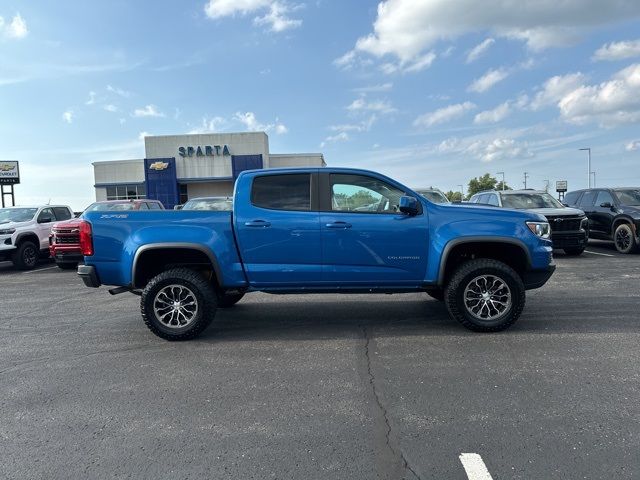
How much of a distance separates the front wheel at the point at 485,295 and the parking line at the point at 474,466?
2.64 metres

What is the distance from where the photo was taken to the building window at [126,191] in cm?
4784

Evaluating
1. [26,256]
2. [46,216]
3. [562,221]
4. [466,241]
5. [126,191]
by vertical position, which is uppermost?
[126,191]

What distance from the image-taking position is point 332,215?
5.47m

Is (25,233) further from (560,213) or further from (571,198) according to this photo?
(571,198)

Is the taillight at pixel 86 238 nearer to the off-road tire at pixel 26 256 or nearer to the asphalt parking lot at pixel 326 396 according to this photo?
the asphalt parking lot at pixel 326 396

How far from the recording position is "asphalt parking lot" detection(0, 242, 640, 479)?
116 inches

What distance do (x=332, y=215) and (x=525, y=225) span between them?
2.24 metres

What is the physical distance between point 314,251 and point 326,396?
76.6 inches

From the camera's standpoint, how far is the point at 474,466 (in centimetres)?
283

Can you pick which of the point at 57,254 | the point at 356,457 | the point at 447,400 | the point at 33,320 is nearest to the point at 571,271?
the point at 447,400

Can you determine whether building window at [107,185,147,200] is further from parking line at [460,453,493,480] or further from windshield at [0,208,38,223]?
parking line at [460,453,493,480]

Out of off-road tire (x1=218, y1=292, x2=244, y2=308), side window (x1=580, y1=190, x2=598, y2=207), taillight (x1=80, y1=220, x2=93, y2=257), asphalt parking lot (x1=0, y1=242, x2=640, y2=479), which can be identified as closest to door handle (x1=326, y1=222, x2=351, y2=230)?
asphalt parking lot (x1=0, y1=242, x2=640, y2=479)

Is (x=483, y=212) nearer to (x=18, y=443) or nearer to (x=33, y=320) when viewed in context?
(x=18, y=443)

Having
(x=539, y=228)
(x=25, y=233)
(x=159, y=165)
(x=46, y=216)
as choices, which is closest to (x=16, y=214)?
(x=46, y=216)
